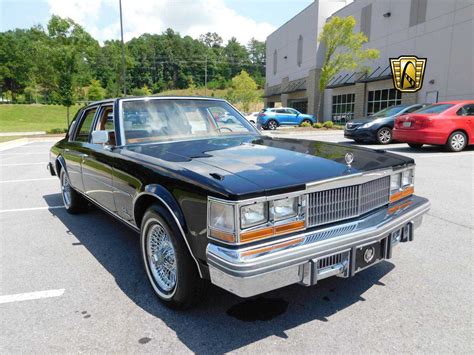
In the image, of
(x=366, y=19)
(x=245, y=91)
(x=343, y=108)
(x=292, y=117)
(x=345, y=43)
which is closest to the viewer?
(x=292, y=117)

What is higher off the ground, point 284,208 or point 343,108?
point 343,108

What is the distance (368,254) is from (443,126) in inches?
369

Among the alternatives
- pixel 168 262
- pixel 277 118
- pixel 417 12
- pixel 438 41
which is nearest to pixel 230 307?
pixel 168 262

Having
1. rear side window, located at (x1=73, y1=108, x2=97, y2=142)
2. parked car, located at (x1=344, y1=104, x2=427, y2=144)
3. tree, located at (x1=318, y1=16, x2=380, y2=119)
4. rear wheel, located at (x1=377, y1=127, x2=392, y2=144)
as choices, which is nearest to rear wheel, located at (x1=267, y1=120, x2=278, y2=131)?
tree, located at (x1=318, y1=16, x2=380, y2=119)

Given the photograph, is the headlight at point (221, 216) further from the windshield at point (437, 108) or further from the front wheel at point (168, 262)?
the windshield at point (437, 108)

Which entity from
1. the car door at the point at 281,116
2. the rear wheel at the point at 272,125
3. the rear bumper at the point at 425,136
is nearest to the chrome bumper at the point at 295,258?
the rear bumper at the point at 425,136

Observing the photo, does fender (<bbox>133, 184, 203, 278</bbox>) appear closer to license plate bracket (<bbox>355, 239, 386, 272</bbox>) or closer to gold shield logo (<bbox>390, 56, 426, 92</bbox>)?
license plate bracket (<bbox>355, 239, 386, 272</bbox>)

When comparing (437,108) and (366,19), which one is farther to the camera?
(366,19)

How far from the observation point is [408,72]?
79.7 ft

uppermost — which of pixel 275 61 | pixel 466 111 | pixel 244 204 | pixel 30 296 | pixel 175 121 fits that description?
pixel 275 61

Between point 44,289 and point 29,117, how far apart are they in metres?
51.8

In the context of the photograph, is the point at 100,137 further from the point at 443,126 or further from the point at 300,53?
the point at 300,53

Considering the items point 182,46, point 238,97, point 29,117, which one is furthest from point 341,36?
point 182,46

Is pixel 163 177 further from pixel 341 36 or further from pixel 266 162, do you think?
pixel 341 36
